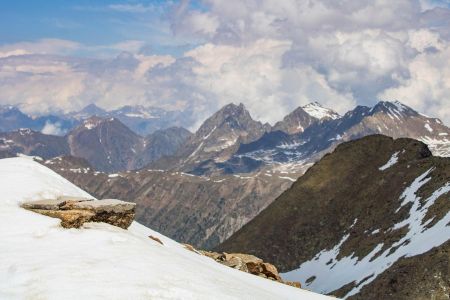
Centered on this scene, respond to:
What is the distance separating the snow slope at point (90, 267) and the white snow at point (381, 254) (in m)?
78.5

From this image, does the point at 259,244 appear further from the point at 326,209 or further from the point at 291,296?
the point at 291,296

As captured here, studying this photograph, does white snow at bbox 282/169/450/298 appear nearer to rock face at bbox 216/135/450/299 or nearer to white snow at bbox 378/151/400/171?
rock face at bbox 216/135/450/299

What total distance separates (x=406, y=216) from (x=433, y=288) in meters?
56.1

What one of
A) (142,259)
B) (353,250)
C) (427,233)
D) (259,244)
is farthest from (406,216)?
(142,259)

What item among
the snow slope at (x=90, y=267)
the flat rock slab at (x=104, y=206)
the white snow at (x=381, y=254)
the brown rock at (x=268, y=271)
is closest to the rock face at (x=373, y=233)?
the white snow at (x=381, y=254)

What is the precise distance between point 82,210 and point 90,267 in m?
7.30

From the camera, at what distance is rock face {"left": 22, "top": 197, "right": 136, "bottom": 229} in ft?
86.4

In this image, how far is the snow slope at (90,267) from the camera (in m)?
19.3

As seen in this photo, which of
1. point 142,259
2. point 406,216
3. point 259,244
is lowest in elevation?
point 259,244

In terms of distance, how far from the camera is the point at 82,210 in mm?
27734

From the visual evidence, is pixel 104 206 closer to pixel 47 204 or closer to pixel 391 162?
pixel 47 204

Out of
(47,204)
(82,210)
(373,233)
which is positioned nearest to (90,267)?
(82,210)

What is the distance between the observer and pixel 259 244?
18812cm

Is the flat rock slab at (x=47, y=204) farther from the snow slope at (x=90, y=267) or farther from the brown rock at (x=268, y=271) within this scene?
the brown rock at (x=268, y=271)
